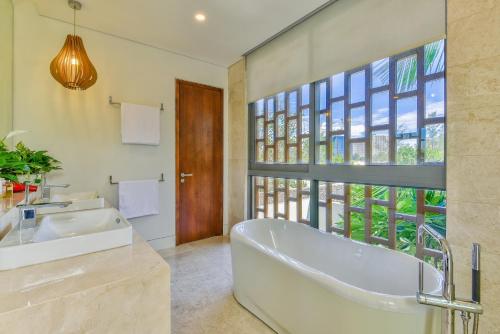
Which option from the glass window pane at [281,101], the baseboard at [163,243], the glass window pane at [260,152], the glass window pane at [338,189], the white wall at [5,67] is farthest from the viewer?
the glass window pane at [260,152]

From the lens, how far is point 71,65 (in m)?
2.18

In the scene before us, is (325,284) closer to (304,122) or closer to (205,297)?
(205,297)

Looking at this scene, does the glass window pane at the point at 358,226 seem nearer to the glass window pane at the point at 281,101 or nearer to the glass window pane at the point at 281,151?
the glass window pane at the point at 281,151

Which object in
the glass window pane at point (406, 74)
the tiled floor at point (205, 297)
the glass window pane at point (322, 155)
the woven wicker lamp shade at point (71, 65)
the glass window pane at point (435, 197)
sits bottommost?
the tiled floor at point (205, 297)

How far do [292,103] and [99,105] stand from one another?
225 cm

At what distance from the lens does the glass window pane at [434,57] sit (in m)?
1.72

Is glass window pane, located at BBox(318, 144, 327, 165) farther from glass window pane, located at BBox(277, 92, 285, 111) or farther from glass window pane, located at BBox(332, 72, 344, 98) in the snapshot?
glass window pane, located at BBox(277, 92, 285, 111)

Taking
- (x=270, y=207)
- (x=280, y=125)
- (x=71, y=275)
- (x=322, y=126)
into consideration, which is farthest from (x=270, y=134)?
(x=71, y=275)

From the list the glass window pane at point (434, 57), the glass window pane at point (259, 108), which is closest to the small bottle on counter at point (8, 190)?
the glass window pane at point (259, 108)

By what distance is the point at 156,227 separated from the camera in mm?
3188

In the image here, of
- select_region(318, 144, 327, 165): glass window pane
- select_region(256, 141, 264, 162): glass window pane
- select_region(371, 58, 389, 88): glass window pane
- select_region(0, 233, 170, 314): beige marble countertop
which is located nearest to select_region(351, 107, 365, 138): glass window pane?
select_region(371, 58, 389, 88): glass window pane

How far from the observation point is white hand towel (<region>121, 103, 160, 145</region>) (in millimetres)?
2840

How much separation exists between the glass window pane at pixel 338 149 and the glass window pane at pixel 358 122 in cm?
14

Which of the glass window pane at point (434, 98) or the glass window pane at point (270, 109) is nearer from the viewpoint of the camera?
the glass window pane at point (434, 98)
